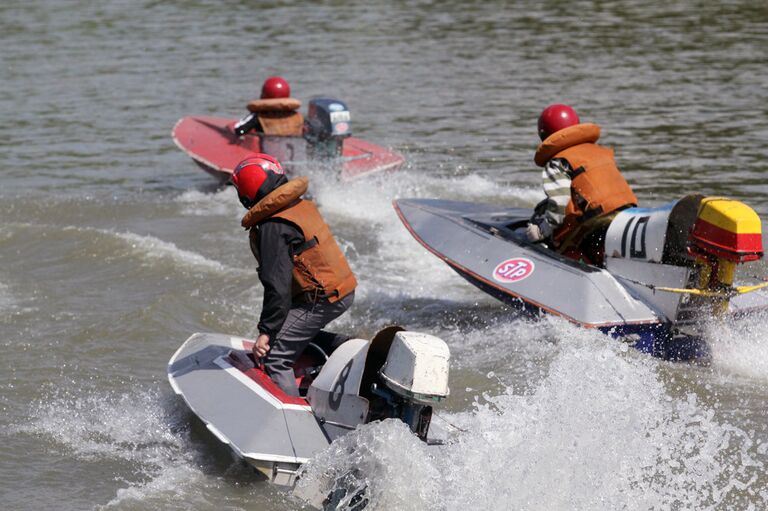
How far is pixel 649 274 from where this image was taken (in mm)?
8141

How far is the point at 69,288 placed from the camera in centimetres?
1043

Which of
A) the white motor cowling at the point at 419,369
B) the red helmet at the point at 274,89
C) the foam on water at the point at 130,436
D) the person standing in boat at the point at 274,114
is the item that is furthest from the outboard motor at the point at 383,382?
the red helmet at the point at 274,89

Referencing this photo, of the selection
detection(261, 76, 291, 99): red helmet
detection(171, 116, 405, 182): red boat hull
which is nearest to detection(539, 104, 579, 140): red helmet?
detection(171, 116, 405, 182): red boat hull

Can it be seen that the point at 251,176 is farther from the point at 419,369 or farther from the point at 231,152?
the point at 231,152

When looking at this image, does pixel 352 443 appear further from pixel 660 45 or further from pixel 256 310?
pixel 660 45

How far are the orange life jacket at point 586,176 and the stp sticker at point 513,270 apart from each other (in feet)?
1.48

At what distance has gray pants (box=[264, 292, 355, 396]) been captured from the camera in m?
6.69

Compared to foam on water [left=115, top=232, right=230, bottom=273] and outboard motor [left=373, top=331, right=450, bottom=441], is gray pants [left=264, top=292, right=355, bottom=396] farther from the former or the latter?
foam on water [left=115, top=232, right=230, bottom=273]

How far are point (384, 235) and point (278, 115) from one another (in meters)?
2.27

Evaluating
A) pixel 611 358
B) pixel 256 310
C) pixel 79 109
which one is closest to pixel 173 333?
pixel 256 310

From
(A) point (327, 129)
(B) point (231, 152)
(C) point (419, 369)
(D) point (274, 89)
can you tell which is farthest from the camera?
(B) point (231, 152)

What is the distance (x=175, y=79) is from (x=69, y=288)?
1106 cm

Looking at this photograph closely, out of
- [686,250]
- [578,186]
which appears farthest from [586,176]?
[686,250]

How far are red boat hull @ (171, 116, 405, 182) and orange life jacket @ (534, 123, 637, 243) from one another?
4.58 m
